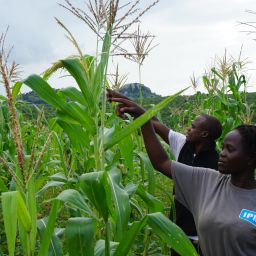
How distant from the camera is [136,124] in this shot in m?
2.01

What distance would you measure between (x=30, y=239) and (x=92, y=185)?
335mm

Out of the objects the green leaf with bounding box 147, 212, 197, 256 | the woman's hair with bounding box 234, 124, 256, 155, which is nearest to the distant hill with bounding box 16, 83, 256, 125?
the green leaf with bounding box 147, 212, 197, 256

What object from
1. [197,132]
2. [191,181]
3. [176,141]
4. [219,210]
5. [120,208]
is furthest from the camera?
[176,141]

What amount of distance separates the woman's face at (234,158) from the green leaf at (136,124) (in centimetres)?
40

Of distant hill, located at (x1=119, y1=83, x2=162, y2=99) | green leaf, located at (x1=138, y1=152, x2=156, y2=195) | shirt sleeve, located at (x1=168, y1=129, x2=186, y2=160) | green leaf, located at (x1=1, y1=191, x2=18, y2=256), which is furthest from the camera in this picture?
distant hill, located at (x1=119, y1=83, x2=162, y2=99)

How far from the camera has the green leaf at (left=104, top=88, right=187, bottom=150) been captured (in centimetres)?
200

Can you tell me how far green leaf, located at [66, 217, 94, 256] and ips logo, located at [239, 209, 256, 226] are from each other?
74 centimetres

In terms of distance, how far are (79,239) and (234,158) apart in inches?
34.1

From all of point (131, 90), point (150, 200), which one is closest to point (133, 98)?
point (150, 200)

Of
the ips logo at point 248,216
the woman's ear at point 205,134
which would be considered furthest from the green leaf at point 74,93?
Answer: the woman's ear at point 205,134

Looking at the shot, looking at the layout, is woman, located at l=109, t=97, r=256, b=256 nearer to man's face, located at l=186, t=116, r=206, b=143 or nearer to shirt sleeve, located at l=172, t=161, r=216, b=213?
shirt sleeve, located at l=172, t=161, r=216, b=213

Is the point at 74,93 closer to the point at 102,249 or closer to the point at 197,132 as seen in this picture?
the point at 102,249

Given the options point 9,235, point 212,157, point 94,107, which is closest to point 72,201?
point 9,235

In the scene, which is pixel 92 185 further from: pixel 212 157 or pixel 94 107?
pixel 212 157
